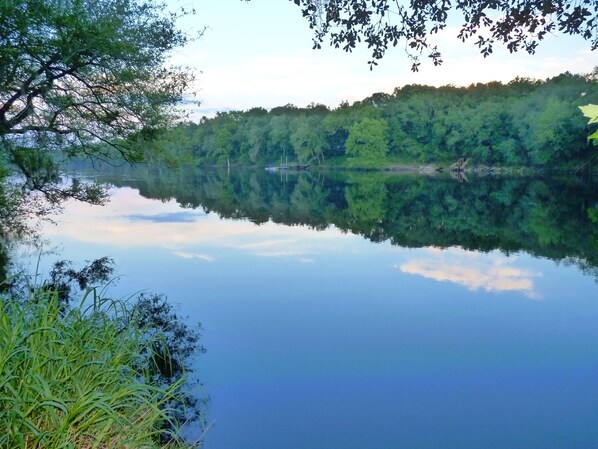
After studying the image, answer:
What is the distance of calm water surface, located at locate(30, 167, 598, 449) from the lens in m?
6.32

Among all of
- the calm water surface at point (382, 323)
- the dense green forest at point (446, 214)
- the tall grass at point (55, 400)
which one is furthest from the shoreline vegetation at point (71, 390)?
the dense green forest at point (446, 214)

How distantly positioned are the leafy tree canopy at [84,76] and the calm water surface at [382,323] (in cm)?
408

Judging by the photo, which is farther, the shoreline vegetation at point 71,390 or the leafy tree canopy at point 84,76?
the leafy tree canopy at point 84,76

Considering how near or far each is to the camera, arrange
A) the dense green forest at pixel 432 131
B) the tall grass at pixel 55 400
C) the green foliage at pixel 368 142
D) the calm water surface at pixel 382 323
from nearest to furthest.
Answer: the tall grass at pixel 55 400 → the calm water surface at pixel 382 323 → the dense green forest at pixel 432 131 → the green foliage at pixel 368 142

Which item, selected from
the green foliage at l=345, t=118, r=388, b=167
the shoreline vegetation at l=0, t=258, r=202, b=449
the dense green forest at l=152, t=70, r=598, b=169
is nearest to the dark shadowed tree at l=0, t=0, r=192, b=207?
the shoreline vegetation at l=0, t=258, r=202, b=449

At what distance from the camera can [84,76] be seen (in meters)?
11.2

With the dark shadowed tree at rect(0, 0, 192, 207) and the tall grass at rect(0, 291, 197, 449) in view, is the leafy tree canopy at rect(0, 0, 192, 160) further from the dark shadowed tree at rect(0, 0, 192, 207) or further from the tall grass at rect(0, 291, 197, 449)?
the tall grass at rect(0, 291, 197, 449)

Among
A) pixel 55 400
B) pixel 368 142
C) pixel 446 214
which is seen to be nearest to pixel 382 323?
pixel 55 400

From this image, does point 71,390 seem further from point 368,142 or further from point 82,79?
point 368,142

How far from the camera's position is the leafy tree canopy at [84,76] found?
923cm

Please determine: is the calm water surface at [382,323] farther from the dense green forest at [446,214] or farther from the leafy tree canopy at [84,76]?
the leafy tree canopy at [84,76]

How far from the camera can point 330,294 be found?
1216 cm

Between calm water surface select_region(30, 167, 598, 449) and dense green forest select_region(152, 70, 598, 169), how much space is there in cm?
3985

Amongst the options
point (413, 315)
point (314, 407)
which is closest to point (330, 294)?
point (413, 315)
